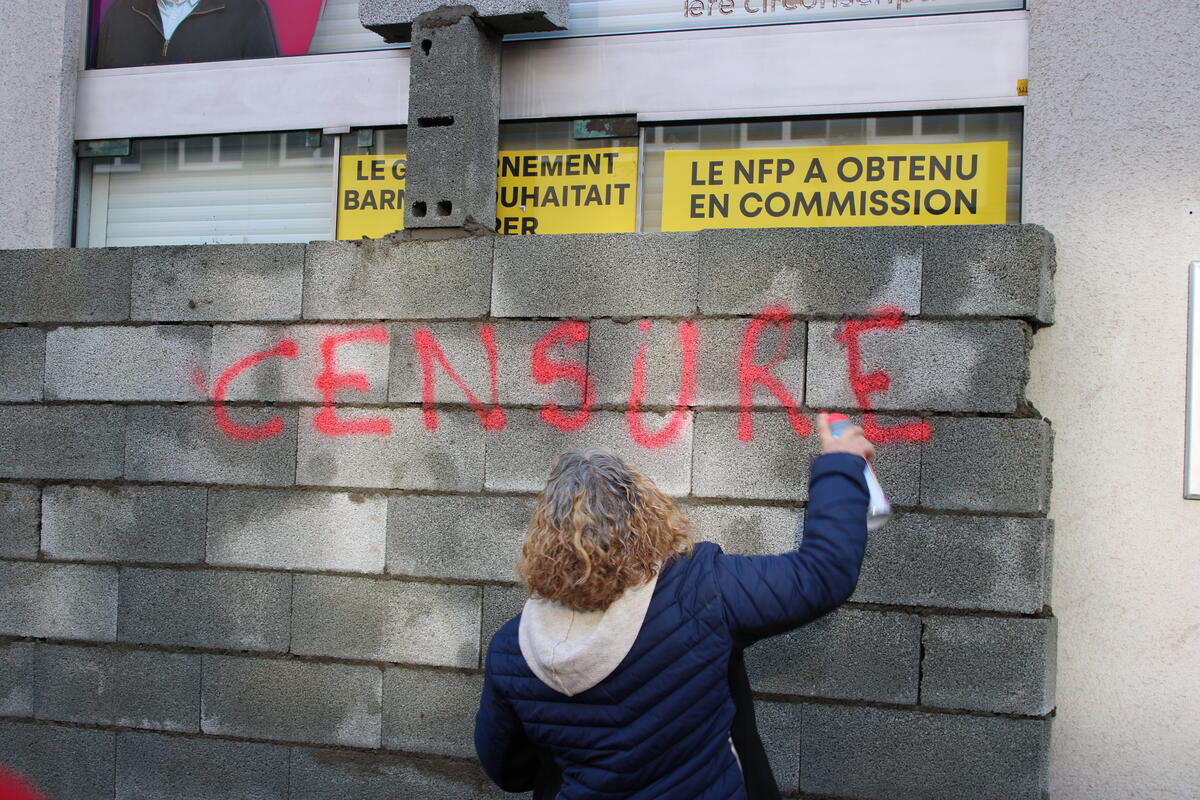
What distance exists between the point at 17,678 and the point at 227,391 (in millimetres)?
1731

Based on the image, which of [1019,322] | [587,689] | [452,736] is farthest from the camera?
[452,736]

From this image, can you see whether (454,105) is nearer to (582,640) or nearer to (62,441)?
(62,441)

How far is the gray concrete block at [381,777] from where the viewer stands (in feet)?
15.4

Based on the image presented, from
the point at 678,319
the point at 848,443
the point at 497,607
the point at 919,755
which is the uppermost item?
the point at 678,319

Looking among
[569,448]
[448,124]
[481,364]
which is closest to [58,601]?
[481,364]

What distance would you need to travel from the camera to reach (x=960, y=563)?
414cm

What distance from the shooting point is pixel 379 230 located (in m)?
5.41

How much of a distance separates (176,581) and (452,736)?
1456 mm

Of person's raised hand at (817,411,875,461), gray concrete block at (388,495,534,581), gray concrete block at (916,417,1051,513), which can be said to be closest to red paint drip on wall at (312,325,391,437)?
gray concrete block at (388,495,534,581)

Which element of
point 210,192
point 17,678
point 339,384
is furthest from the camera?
point 210,192

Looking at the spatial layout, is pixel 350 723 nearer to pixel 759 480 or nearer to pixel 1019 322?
pixel 759 480

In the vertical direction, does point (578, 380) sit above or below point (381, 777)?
above

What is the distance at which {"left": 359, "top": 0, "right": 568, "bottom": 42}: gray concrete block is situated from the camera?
195 inches

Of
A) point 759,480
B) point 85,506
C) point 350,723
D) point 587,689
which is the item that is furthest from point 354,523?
point 587,689
